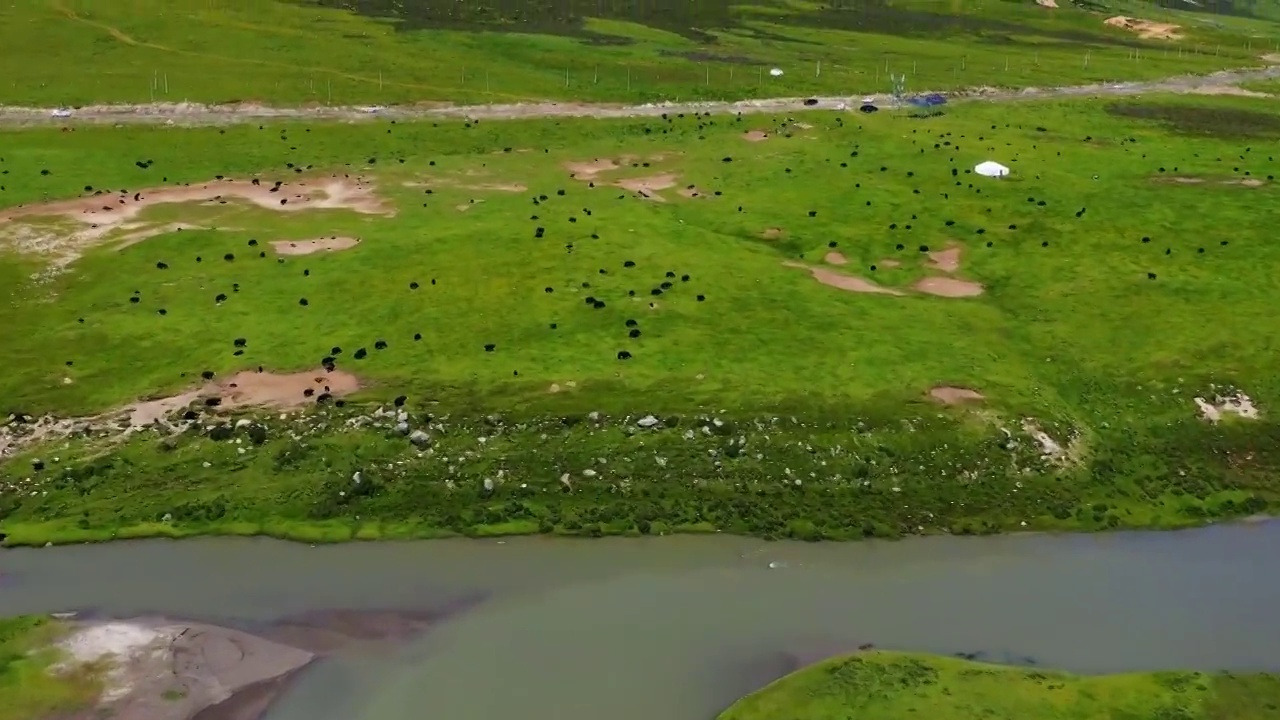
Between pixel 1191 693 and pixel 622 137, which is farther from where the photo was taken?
pixel 622 137

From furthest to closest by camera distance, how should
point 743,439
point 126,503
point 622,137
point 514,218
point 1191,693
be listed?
1. point 622,137
2. point 514,218
3. point 743,439
4. point 126,503
5. point 1191,693

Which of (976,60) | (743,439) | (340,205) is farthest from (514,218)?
(976,60)

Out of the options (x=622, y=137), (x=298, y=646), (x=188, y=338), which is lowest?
(x=298, y=646)

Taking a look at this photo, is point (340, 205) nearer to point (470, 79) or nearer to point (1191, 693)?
point (470, 79)

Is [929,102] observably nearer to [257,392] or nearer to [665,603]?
[257,392]

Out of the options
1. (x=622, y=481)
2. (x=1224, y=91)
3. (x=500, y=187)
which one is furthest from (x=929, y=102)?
(x=622, y=481)

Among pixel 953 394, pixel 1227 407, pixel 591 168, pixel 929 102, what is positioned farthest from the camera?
pixel 929 102

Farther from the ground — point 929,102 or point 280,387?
point 929,102
